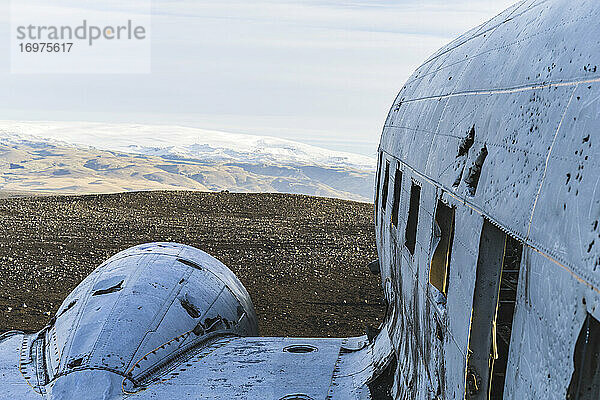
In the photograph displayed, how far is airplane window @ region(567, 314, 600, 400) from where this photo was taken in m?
1.72

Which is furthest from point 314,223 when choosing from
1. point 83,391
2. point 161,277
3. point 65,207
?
point 83,391

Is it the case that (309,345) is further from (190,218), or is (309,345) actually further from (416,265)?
(190,218)

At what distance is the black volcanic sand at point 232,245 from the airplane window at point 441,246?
6.84 metres

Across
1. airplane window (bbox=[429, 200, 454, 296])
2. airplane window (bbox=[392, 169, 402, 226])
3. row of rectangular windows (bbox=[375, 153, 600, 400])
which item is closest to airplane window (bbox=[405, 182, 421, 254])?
row of rectangular windows (bbox=[375, 153, 600, 400])

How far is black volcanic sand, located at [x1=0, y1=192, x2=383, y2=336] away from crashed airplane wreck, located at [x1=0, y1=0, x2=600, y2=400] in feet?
13.7

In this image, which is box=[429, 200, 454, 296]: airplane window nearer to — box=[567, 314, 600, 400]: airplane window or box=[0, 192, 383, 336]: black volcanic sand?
box=[567, 314, 600, 400]: airplane window

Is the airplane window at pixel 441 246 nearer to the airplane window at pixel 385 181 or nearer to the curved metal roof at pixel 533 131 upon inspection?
the curved metal roof at pixel 533 131

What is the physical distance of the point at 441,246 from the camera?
3947 mm

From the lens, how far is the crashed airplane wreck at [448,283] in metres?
1.91

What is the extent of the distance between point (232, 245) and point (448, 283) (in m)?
14.2

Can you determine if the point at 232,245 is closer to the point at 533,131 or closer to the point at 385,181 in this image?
the point at 385,181

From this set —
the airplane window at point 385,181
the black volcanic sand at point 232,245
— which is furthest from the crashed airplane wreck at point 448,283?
the black volcanic sand at point 232,245

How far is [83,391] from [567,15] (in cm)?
474

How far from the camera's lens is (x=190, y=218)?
21375 millimetres
